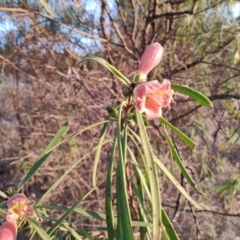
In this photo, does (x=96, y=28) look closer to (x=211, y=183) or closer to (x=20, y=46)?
(x=20, y=46)

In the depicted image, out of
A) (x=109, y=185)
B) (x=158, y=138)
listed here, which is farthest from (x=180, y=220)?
(x=109, y=185)

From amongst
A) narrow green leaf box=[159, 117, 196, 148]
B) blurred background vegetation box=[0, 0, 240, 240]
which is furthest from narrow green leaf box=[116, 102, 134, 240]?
blurred background vegetation box=[0, 0, 240, 240]

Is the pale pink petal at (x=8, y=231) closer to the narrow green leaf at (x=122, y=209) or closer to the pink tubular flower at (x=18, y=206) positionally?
the pink tubular flower at (x=18, y=206)

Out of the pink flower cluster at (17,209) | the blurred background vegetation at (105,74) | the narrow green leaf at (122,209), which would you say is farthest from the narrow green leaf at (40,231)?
the blurred background vegetation at (105,74)

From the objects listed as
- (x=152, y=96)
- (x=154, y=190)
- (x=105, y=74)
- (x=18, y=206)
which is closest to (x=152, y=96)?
(x=152, y=96)

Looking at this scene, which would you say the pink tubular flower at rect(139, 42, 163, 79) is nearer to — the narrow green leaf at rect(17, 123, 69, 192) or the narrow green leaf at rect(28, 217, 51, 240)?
the narrow green leaf at rect(17, 123, 69, 192)
